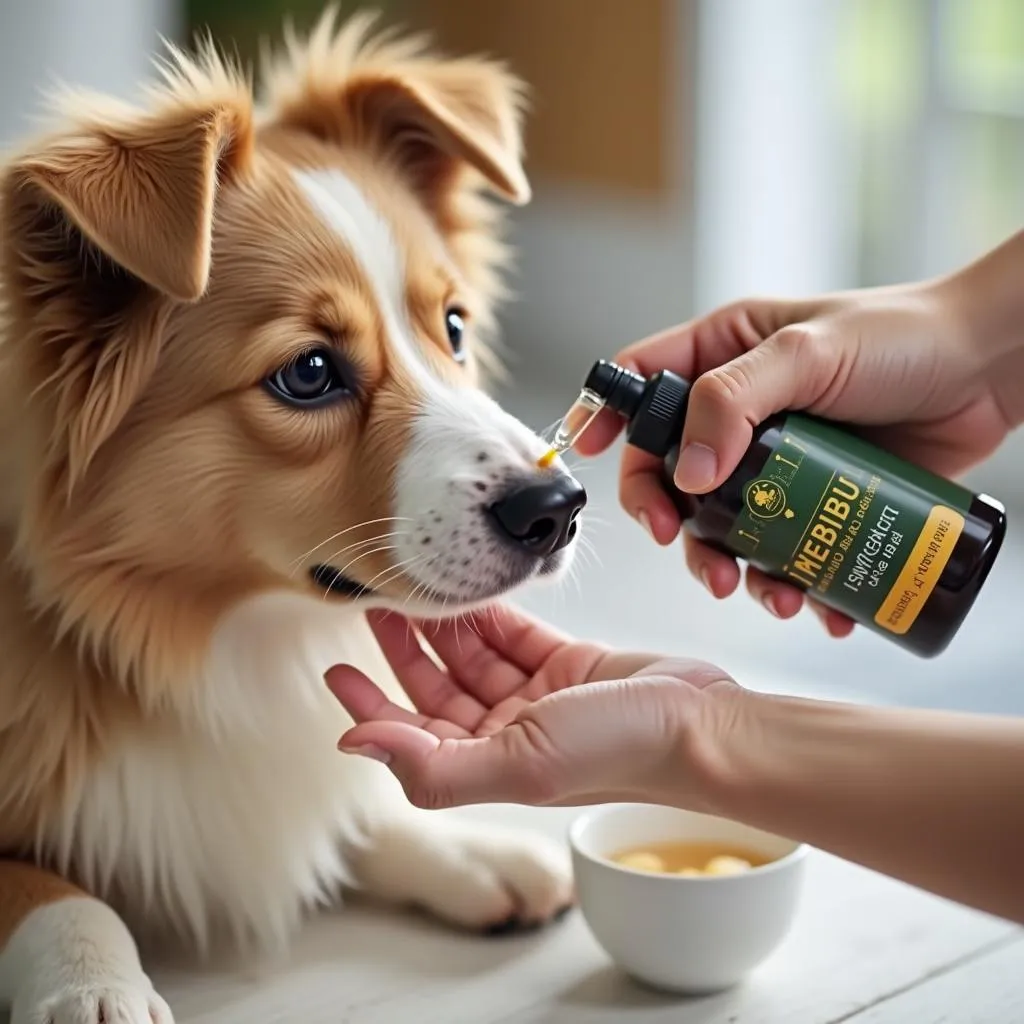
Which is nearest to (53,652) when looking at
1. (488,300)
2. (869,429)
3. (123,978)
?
(123,978)

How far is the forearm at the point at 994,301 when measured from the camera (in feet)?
5.12

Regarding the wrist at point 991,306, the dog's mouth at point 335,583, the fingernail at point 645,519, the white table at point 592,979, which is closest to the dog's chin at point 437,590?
the dog's mouth at point 335,583

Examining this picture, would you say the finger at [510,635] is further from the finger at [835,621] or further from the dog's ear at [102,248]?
the dog's ear at [102,248]

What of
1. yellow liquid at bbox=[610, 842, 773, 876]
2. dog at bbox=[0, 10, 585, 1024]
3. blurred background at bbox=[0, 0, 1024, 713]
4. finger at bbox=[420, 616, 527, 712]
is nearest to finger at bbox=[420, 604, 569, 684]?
finger at bbox=[420, 616, 527, 712]

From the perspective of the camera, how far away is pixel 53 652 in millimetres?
1479

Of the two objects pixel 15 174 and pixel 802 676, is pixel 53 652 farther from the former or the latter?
pixel 802 676

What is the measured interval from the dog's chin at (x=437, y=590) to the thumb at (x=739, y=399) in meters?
0.16

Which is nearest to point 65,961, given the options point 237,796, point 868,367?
point 237,796

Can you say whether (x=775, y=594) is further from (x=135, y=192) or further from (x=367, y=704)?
(x=135, y=192)

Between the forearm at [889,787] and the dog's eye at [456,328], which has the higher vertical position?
the dog's eye at [456,328]

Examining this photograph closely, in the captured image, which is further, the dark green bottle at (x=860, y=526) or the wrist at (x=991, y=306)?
the wrist at (x=991, y=306)

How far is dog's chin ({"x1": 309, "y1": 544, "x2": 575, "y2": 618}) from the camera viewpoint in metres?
1.41

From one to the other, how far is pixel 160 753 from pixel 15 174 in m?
0.56

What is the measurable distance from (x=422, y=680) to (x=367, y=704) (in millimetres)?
130
